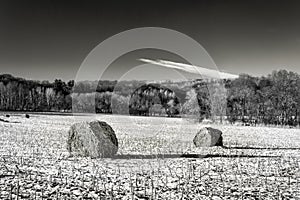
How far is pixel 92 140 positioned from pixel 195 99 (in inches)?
2310

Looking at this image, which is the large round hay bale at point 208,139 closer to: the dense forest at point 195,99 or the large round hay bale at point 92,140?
the large round hay bale at point 92,140

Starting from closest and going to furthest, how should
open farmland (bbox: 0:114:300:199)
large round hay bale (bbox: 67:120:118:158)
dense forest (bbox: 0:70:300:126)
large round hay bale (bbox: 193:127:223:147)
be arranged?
open farmland (bbox: 0:114:300:199) < large round hay bale (bbox: 67:120:118:158) < large round hay bale (bbox: 193:127:223:147) < dense forest (bbox: 0:70:300:126)

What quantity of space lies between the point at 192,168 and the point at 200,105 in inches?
2373

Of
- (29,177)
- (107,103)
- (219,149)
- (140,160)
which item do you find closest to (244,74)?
(107,103)

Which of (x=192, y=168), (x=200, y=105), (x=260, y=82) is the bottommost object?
(x=192, y=168)

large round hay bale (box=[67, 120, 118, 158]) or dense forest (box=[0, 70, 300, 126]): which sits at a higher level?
dense forest (box=[0, 70, 300, 126])

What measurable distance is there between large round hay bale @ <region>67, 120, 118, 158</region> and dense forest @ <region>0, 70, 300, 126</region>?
52.8 metres

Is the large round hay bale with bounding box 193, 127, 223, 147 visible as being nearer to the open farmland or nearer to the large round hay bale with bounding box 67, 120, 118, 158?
the open farmland

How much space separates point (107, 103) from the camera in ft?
423

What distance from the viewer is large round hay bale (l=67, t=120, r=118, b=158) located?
53.9ft

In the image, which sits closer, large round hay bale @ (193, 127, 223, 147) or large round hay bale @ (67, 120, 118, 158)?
large round hay bale @ (67, 120, 118, 158)

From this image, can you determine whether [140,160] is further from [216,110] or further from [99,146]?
[216,110]

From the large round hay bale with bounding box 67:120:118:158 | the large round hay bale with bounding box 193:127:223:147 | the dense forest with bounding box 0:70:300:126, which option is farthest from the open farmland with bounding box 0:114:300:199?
the dense forest with bounding box 0:70:300:126

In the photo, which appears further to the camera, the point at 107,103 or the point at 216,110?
the point at 107,103
